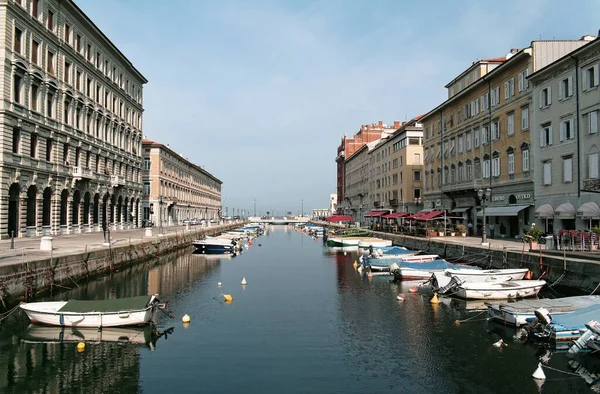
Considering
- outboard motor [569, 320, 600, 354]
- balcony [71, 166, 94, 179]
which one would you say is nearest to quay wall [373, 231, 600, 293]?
outboard motor [569, 320, 600, 354]

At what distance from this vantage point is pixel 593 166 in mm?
33438

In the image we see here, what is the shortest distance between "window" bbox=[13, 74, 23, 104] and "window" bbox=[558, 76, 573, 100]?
44234 millimetres

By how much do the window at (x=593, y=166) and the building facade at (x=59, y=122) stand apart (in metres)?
44.5

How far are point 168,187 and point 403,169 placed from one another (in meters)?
47.2

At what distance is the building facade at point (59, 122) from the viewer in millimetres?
40375

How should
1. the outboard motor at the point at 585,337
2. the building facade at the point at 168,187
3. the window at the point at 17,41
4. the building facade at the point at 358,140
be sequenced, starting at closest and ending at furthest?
the outboard motor at the point at 585,337
the window at the point at 17,41
the building facade at the point at 168,187
the building facade at the point at 358,140

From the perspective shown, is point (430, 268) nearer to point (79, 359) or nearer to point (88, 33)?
point (79, 359)

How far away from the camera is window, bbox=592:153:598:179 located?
33.1 metres

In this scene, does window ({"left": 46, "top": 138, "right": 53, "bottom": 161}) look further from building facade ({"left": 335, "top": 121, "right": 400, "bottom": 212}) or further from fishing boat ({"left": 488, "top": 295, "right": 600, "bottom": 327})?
building facade ({"left": 335, "top": 121, "right": 400, "bottom": 212})

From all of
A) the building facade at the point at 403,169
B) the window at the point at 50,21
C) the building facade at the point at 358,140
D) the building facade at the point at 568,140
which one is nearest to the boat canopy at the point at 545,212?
the building facade at the point at 568,140

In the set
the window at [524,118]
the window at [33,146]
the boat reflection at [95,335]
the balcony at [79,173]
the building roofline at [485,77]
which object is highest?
the building roofline at [485,77]

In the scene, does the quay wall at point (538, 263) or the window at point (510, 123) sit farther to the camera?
the window at point (510, 123)

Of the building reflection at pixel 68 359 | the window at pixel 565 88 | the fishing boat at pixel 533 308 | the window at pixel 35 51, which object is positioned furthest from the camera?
the window at pixel 35 51

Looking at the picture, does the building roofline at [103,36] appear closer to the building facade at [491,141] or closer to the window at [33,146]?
the window at [33,146]
